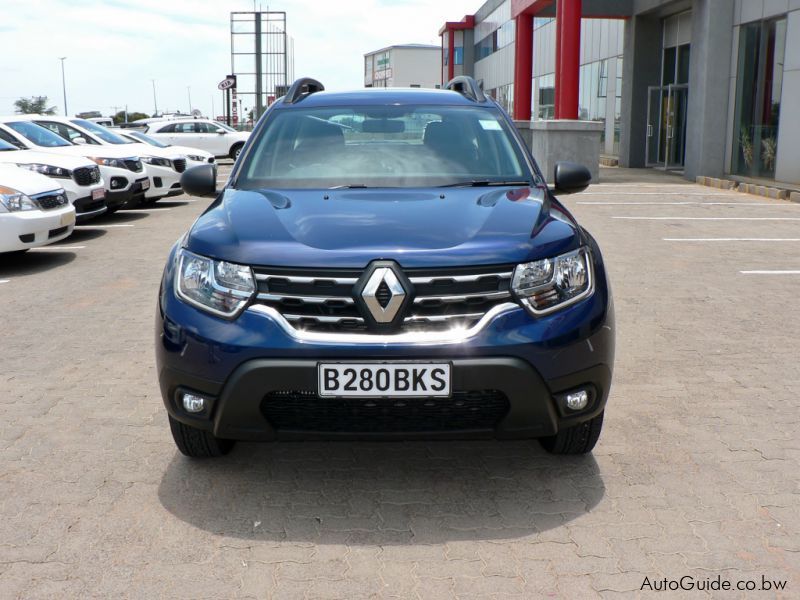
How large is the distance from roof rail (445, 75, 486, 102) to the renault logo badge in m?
2.26

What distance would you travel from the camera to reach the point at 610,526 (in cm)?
333

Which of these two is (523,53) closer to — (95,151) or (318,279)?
(95,151)

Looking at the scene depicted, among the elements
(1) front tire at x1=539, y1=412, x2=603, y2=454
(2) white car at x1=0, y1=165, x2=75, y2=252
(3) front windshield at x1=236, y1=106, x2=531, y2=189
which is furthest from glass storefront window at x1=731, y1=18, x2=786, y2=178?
(1) front tire at x1=539, y1=412, x2=603, y2=454

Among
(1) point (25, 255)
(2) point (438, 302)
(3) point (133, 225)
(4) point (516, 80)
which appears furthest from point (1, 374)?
(4) point (516, 80)

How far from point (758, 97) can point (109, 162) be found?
12776 mm

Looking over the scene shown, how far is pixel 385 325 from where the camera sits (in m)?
3.23

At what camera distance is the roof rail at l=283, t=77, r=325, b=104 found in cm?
517

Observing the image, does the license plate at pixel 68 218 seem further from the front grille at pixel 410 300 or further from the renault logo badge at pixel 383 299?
the renault logo badge at pixel 383 299

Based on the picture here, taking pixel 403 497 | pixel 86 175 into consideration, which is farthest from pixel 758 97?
pixel 403 497

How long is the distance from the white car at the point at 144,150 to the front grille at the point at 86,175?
2446mm

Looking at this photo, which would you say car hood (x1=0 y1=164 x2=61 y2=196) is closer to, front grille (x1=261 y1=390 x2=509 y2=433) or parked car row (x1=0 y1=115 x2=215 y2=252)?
parked car row (x1=0 y1=115 x2=215 y2=252)

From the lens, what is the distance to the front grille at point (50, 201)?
965 centimetres

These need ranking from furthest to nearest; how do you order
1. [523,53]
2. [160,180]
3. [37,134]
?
1. [523,53]
2. [160,180]
3. [37,134]

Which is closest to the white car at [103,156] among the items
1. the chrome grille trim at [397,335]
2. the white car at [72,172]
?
the white car at [72,172]
